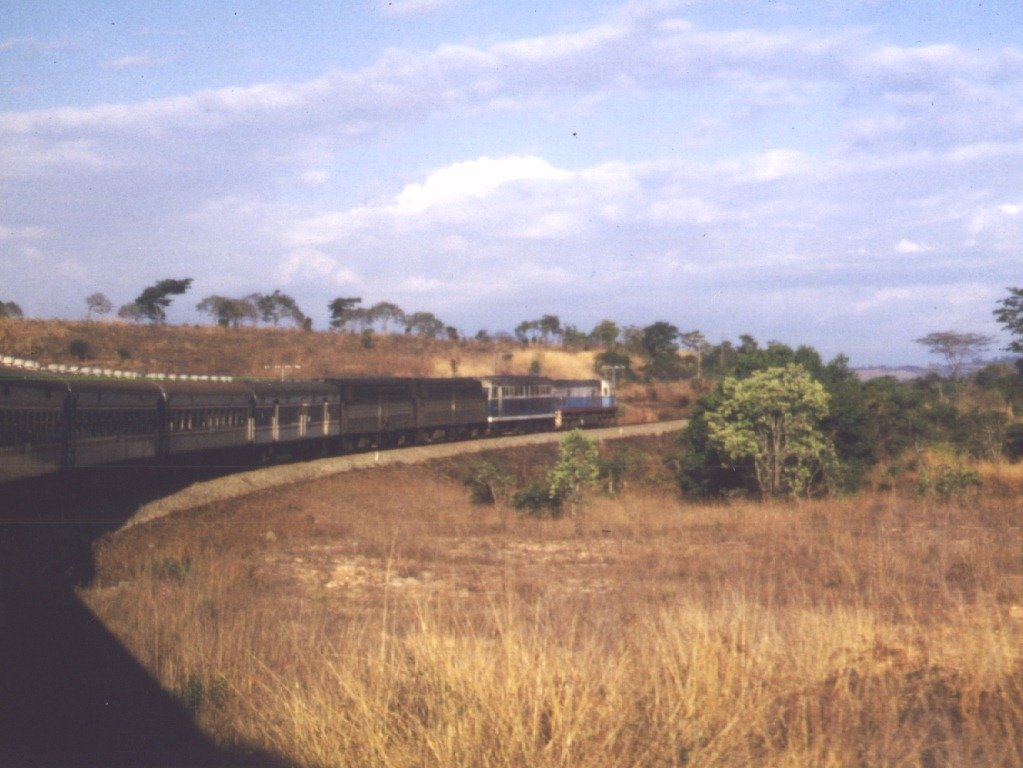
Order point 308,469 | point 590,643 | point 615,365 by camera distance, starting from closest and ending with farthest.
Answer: point 590,643 < point 308,469 < point 615,365

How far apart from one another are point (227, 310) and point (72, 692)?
→ 8859 centimetres

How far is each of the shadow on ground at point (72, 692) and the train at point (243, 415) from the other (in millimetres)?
3777

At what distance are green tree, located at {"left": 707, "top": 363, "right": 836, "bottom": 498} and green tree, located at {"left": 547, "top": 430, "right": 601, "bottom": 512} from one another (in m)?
3.16

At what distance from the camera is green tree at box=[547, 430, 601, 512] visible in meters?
22.7

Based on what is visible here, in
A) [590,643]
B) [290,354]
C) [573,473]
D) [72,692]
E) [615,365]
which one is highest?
[290,354]

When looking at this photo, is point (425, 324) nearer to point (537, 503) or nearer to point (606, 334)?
point (606, 334)

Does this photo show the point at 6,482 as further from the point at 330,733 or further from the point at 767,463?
the point at 767,463

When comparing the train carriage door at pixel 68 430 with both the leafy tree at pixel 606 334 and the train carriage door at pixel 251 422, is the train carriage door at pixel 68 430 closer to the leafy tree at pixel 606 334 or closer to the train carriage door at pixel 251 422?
the train carriage door at pixel 251 422

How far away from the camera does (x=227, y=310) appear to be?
3656 inches

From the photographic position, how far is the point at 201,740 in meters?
6.34

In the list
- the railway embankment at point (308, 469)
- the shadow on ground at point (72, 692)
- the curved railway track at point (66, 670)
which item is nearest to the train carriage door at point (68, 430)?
the curved railway track at point (66, 670)

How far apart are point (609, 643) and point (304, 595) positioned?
4724 mm

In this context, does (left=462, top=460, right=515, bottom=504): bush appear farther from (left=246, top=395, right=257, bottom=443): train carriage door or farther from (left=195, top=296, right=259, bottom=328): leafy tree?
(left=195, top=296, right=259, bottom=328): leafy tree

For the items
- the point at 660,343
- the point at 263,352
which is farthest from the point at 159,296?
the point at 660,343
